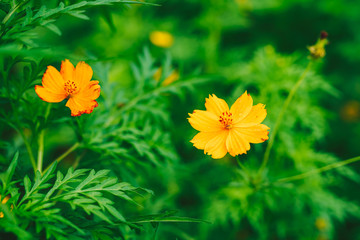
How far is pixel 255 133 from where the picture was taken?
938 mm

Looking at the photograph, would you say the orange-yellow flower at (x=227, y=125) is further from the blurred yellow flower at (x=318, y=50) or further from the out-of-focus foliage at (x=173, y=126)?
the blurred yellow flower at (x=318, y=50)

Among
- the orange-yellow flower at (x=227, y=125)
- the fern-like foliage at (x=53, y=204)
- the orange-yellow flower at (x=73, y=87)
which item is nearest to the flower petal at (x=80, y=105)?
the orange-yellow flower at (x=73, y=87)

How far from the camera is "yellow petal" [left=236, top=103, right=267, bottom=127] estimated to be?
0.95 meters

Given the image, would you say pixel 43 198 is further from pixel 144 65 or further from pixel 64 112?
pixel 144 65

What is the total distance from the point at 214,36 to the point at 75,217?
1963 mm

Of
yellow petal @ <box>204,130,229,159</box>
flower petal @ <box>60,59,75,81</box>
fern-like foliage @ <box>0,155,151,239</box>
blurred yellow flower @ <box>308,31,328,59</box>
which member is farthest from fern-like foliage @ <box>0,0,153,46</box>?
blurred yellow flower @ <box>308,31,328,59</box>

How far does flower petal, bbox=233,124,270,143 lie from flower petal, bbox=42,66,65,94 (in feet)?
1.77

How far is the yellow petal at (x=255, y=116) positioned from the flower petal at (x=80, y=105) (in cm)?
44

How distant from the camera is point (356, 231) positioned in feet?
6.89

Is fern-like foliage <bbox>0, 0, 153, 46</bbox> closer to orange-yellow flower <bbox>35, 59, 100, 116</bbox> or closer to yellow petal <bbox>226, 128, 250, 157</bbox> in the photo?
orange-yellow flower <bbox>35, 59, 100, 116</bbox>

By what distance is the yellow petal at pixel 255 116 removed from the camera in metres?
0.95

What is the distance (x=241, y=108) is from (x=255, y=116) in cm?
5

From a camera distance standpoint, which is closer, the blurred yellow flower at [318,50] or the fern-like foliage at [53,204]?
the fern-like foliage at [53,204]

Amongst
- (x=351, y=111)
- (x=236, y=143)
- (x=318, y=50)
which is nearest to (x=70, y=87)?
(x=236, y=143)
